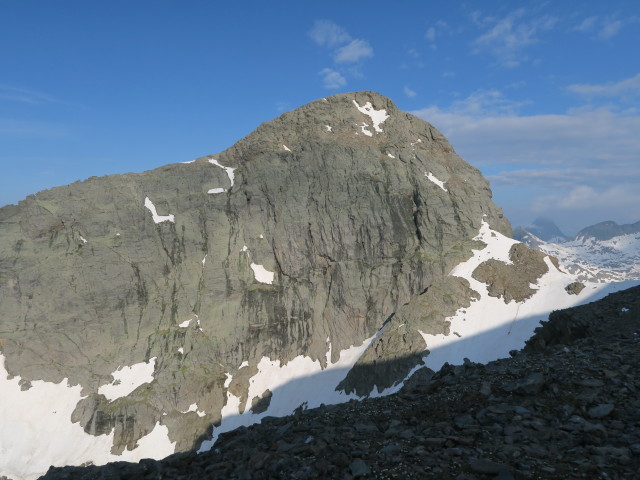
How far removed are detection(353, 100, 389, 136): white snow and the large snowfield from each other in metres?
38.1

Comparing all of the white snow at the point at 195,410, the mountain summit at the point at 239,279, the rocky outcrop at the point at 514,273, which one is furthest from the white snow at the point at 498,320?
the white snow at the point at 195,410

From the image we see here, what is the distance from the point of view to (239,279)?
91625mm

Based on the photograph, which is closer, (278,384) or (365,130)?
(278,384)

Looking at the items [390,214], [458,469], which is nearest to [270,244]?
[390,214]

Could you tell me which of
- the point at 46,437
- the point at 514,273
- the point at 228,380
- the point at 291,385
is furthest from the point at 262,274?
the point at 514,273

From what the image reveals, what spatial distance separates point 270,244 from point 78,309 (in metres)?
46.1

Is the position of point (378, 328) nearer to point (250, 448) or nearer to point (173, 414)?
point (173, 414)

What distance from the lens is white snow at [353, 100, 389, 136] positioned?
99.6 meters

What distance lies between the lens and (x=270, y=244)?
94000mm

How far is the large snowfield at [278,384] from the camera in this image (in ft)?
208

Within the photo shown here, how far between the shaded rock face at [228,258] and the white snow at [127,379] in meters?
1.35

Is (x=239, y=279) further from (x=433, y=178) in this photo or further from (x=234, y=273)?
(x=433, y=178)

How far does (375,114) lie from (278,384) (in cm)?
7110

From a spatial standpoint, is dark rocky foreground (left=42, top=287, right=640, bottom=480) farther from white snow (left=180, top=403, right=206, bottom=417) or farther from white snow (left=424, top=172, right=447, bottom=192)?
white snow (left=424, top=172, right=447, bottom=192)
